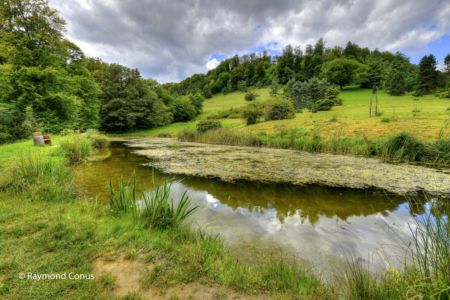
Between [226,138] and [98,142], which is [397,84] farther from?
[98,142]

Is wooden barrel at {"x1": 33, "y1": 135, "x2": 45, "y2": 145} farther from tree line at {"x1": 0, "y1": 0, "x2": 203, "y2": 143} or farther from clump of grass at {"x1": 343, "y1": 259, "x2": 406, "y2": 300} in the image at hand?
clump of grass at {"x1": 343, "y1": 259, "x2": 406, "y2": 300}

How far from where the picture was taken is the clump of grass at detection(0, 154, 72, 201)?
172 inches

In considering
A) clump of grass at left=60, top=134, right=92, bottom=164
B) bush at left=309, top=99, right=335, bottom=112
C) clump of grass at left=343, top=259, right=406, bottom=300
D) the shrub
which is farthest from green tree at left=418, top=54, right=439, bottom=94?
clump of grass at left=60, top=134, right=92, bottom=164

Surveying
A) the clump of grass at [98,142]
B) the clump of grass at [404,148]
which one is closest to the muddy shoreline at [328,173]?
the clump of grass at [404,148]

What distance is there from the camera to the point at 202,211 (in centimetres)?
516

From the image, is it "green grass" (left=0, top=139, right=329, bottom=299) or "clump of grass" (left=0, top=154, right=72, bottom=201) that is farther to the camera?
"clump of grass" (left=0, top=154, right=72, bottom=201)

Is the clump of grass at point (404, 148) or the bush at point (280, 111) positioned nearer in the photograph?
the clump of grass at point (404, 148)

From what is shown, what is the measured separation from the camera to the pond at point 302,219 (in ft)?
11.6

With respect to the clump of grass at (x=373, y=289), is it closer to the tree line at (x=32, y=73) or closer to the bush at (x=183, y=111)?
the tree line at (x=32, y=73)

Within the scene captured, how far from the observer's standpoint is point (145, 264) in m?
2.54

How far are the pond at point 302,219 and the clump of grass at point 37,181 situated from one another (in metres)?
0.83

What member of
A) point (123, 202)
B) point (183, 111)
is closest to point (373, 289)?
point (123, 202)

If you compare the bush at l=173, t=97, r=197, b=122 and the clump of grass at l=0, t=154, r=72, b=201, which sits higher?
the bush at l=173, t=97, r=197, b=122

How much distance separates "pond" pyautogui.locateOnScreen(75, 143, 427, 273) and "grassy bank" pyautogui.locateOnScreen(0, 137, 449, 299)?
25.5 inches
